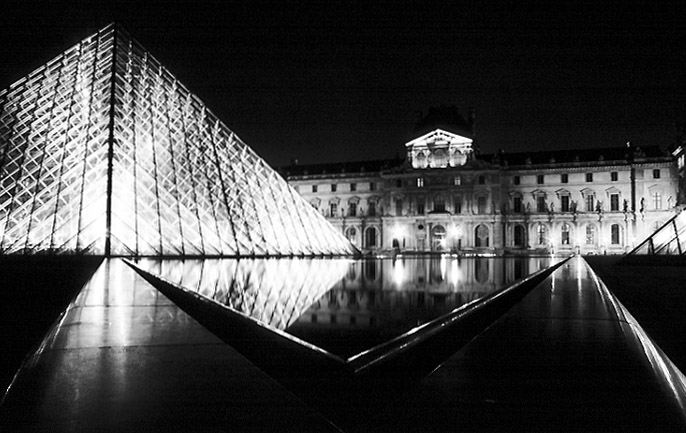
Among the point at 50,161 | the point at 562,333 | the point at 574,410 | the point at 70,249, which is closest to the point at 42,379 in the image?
the point at 574,410

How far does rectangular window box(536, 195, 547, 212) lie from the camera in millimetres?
56388

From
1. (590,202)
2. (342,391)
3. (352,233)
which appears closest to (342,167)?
(352,233)

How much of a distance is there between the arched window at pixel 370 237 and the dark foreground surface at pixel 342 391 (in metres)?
59.6

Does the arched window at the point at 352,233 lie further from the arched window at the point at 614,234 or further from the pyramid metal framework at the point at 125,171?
the pyramid metal framework at the point at 125,171

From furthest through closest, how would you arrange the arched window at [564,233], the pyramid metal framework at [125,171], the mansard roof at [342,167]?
the mansard roof at [342,167]
the arched window at [564,233]
the pyramid metal framework at [125,171]

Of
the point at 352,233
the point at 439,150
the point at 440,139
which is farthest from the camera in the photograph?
the point at 352,233

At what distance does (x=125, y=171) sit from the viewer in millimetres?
16734

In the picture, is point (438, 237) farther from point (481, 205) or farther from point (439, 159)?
point (439, 159)

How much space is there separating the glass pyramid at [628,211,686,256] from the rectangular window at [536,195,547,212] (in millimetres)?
33753

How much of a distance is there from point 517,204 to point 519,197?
766mm

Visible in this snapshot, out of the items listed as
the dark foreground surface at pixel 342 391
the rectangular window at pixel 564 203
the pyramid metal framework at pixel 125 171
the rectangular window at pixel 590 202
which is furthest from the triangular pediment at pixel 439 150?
the dark foreground surface at pixel 342 391

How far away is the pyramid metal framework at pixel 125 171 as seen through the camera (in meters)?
15.9

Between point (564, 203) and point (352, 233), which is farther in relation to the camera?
point (352, 233)

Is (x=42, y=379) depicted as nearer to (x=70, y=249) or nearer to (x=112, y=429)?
(x=112, y=429)
